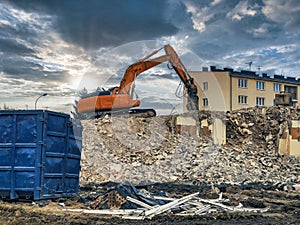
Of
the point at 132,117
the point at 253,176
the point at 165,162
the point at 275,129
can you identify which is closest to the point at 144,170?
the point at 165,162

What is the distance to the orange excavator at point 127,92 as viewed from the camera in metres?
22.3

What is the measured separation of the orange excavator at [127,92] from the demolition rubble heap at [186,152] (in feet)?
2.84

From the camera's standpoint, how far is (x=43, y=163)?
8.44 m

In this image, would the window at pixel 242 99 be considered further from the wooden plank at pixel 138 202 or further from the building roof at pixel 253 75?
the wooden plank at pixel 138 202

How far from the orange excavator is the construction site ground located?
92 cm

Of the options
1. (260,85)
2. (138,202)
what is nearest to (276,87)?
(260,85)

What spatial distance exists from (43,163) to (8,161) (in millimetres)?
739

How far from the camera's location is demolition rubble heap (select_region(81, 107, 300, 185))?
686 inches

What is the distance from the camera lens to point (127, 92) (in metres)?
22.4

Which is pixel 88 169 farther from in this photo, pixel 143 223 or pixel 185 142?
pixel 143 223

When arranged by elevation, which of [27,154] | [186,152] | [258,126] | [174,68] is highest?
[174,68]

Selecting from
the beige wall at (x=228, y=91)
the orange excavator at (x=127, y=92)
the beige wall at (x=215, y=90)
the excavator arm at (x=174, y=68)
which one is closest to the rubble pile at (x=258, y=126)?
the beige wall at (x=215, y=90)

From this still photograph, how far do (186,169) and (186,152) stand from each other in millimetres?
2596

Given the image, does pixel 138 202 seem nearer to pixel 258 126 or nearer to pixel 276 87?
pixel 258 126
